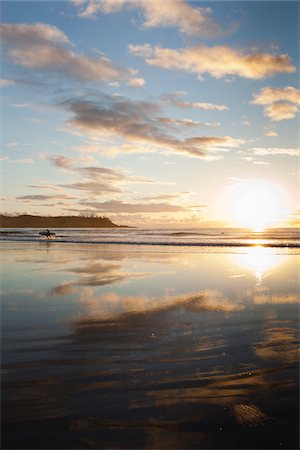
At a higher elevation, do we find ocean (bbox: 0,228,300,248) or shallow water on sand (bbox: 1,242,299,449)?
ocean (bbox: 0,228,300,248)

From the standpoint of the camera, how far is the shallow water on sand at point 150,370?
154 inches

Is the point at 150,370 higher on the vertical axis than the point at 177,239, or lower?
lower

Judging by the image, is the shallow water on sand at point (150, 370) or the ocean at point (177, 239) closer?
the shallow water on sand at point (150, 370)

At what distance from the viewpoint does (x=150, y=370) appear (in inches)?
219

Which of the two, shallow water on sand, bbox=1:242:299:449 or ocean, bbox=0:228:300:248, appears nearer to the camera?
shallow water on sand, bbox=1:242:299:449

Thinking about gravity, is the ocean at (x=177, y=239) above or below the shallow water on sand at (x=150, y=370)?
above

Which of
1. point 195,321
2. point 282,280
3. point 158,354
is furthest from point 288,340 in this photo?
point 282,280

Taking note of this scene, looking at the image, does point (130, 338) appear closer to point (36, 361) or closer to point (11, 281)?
point (36, 361)

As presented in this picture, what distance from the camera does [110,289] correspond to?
41.6ft

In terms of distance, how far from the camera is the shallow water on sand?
391 cm

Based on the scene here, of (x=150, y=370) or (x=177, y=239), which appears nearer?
(x=150, y=370)

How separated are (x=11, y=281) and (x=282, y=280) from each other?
37.4ft

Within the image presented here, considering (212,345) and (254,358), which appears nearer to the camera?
(254,358)

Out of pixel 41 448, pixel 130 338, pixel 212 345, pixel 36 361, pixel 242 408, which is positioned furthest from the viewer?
pixel 130 338
